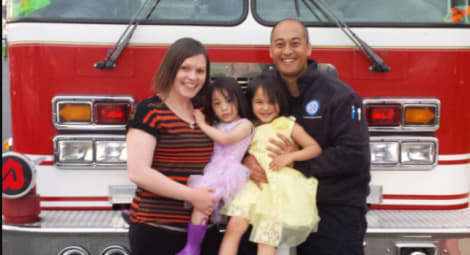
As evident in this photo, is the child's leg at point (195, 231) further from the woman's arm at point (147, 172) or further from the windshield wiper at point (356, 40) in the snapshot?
the windshield wiper at point (356, 40)

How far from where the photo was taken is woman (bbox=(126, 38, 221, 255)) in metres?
1.96

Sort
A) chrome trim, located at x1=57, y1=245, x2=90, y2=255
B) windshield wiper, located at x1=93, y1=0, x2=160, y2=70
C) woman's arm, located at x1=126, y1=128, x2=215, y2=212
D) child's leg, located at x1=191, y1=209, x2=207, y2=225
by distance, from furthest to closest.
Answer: windshield wiper, located at x1=93, y1=0, x2=160, y2=70 → chrome trim, located at x1=57, y1=245, x2=90, y2=255 → child's leg, located at x1=191, y1=209, x2=207, y2=225 → woman's arm, located at x1=126, y1=128, x2=215, y2=212

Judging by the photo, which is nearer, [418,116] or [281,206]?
[281,206]

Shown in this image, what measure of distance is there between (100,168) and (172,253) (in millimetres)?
866

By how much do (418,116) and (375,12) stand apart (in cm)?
63

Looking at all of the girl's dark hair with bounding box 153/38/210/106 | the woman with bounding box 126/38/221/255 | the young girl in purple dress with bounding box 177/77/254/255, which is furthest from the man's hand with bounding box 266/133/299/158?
the girl's dark hair with bounding box 153/38/210/106

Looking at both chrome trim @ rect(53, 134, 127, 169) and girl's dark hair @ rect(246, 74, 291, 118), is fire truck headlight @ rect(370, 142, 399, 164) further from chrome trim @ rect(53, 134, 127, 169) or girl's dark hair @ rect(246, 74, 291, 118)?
chrome trim @ rect(53, 134, 127, 169)

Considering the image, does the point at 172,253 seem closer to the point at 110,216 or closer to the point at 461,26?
the point at 110,216

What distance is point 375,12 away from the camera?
2.83m

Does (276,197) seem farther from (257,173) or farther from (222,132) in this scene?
(222,132)

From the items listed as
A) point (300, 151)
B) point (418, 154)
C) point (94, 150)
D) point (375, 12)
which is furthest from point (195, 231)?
point (375, 12)

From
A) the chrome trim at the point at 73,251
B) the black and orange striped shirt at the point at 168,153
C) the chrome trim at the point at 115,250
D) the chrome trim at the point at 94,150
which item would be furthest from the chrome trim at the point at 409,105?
the chrome trim at the point at 73,251

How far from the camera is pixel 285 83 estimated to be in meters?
2.36

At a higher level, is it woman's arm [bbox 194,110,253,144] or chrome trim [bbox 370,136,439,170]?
woman's arm [bbox 194,110,253,144]
